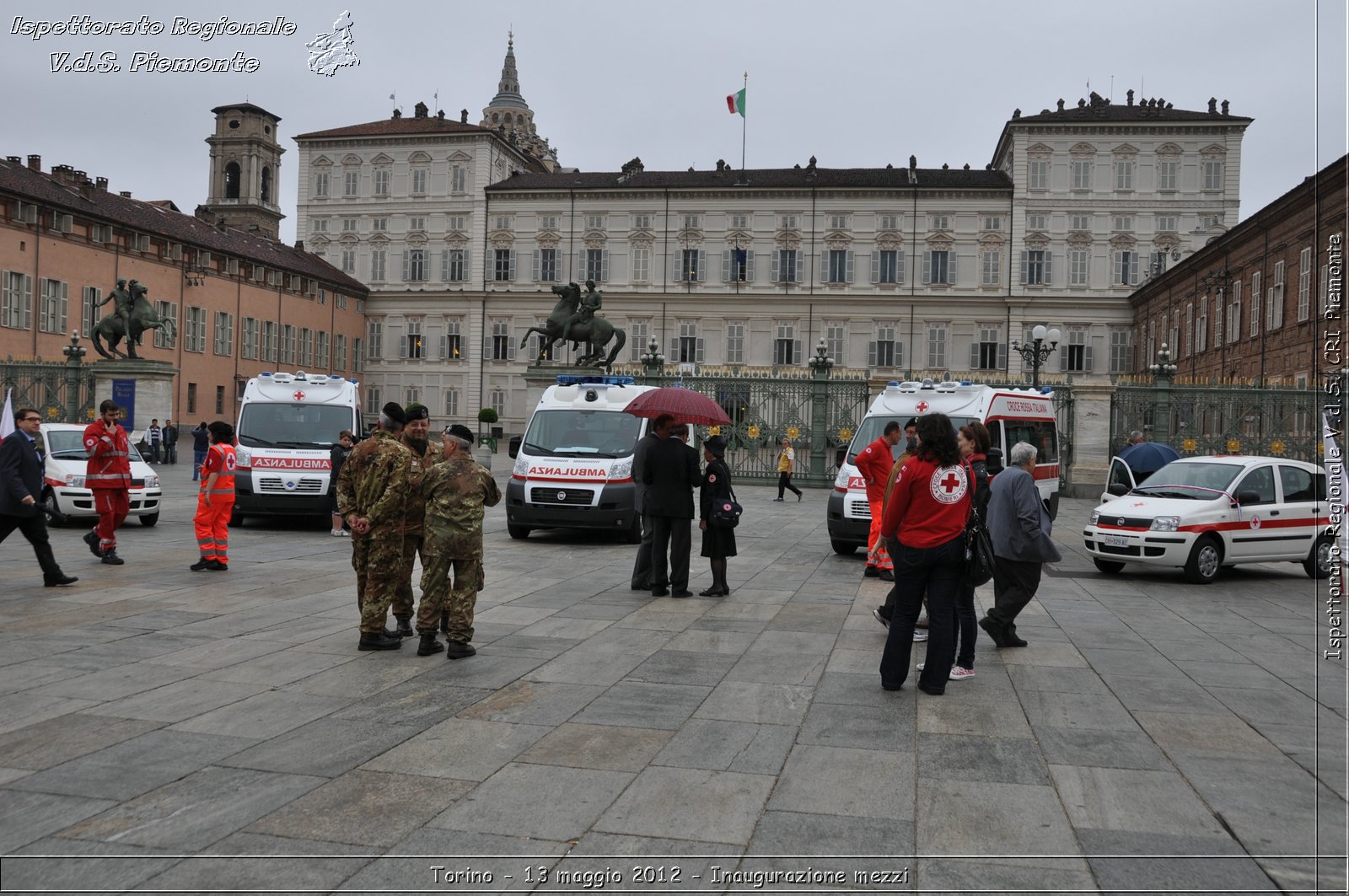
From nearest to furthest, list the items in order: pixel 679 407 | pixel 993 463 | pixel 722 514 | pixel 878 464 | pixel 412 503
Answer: pixel 412 503, pixel 993 463, pixel 722 514, pixel 878 464, pixel 679 407

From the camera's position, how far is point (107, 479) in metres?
12.8

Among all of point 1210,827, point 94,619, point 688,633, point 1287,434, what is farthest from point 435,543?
point 1287,434

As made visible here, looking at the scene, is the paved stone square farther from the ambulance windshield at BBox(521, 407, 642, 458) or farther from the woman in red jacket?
the ambulance windshield at BBox(521, 407, 642, 458)

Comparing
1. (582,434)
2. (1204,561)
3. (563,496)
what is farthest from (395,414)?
(1204,561)

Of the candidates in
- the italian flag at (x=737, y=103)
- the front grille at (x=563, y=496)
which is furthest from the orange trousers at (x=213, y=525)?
the italian flag at (x=737, y=103)

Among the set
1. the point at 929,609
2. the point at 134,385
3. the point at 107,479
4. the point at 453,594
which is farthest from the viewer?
the point at 134,385

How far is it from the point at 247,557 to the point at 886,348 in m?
54.6

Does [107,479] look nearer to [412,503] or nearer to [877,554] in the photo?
[412,503]

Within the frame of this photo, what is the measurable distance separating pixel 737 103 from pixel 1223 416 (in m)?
38.2

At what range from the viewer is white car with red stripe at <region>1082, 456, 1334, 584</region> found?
1307cm

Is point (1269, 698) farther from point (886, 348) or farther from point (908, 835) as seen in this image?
point (886, 348)

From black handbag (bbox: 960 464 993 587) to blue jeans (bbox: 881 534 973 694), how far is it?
10.7 inches

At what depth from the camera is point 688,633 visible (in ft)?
30.1

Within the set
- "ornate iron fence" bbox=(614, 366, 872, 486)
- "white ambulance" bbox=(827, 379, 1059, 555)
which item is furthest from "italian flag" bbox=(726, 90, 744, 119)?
"white ambulance" bbox=(827, 379, 1059, 555)
